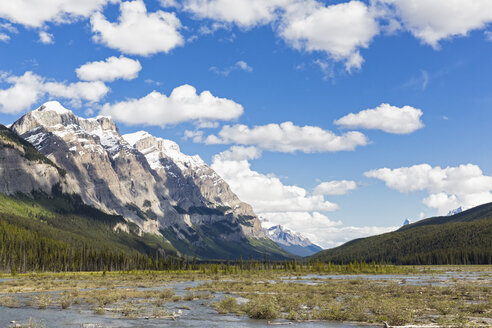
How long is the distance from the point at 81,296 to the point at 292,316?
39.2m

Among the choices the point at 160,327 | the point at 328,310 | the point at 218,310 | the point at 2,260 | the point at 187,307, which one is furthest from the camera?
the point at 2,260

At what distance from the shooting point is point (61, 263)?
195875mm

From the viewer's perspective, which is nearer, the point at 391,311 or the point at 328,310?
the point at 391,311

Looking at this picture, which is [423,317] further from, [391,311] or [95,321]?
[95,321]

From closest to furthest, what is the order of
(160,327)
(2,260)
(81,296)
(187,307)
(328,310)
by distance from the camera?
(160,327) → (328,310) → (187,307) → (81,296) → (2,260)

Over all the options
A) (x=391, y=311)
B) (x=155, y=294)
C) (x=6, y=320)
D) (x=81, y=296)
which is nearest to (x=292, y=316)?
(x=391, y=311)

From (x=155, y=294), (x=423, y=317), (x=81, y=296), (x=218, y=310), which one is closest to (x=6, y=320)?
(x=218, y=310)

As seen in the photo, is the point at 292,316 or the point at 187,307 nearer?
the point at 292,316

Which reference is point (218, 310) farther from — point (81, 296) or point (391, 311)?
point (81, 296)

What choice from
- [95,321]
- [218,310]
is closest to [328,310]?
[218,310]

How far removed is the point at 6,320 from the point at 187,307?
63.3 feet

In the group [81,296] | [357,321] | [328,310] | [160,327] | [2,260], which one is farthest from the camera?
[2,260]

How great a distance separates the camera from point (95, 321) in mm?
39625

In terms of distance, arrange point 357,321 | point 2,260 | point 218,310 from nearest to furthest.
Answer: point 357,321, point 218,310, point 2,260
